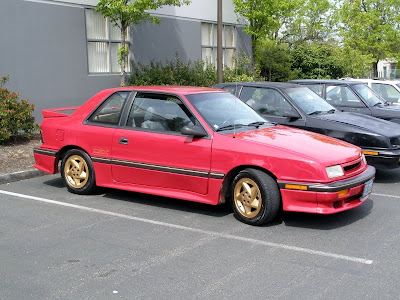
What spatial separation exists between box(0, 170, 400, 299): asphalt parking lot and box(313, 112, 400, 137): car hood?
57.3 inches

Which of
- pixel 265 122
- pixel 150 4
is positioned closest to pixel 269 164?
pixel 265 122

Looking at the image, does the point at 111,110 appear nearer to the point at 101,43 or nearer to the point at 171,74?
the point at 101,43

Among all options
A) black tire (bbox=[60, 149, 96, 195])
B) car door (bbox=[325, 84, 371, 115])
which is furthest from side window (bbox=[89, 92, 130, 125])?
car door (bbox=[325, 84, 371, 115])

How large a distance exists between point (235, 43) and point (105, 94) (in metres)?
13.9

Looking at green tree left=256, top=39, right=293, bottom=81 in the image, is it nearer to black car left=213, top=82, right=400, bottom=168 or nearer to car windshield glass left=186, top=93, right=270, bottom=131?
black car left=213, top=82, right=400, bottom=168

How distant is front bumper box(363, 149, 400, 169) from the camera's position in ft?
25.6

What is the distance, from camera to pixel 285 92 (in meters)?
8.70

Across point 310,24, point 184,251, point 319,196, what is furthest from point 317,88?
point 310,24

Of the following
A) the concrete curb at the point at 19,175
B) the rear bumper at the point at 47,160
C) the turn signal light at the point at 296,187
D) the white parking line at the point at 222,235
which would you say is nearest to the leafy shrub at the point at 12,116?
the concrete curb at the point at 19,175

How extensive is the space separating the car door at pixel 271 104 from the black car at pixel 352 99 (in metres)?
2.11

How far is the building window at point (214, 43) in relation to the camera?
18.7 meters

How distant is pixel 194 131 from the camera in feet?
19.9

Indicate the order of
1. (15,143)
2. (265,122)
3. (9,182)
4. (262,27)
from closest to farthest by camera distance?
(265,122) < (9,182) < (15,143) < (262,27)

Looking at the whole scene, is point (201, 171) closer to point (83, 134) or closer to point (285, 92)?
point (83, 134)
